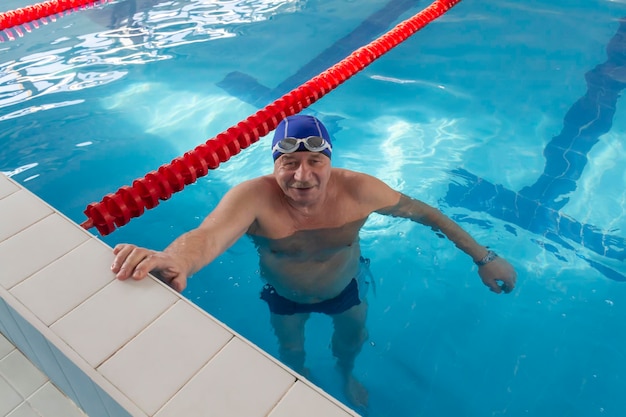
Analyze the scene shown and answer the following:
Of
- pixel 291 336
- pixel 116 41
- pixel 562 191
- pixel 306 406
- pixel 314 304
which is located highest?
pixel 306 406

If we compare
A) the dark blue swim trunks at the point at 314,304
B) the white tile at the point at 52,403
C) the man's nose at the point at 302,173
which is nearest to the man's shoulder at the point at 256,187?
the man's nose at the point at 302,173

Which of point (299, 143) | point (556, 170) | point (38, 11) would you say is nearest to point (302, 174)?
point (299, 143)

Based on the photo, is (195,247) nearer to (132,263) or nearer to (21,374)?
(132,263)

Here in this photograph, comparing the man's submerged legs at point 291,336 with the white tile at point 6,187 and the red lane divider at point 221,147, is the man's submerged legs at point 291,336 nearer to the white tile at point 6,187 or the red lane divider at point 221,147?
the red lane divider at point 221,147

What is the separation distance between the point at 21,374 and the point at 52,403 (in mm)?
202

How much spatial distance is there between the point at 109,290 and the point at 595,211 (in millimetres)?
3548

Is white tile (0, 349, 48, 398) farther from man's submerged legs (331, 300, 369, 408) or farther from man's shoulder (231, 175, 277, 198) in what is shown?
man's submerged legs (331, 300, 369, 408)

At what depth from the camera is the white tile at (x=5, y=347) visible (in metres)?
2.00

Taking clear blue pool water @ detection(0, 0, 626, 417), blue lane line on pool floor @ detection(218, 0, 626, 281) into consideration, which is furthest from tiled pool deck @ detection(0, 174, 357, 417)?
blue lane line on pool floor @ detection(218, 0, 626, 281)

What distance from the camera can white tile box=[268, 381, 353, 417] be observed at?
131 centimetres

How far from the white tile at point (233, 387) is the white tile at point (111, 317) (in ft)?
0.95

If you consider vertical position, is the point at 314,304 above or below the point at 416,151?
above

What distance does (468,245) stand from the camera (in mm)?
2496

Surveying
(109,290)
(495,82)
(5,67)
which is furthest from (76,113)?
(495,82)
